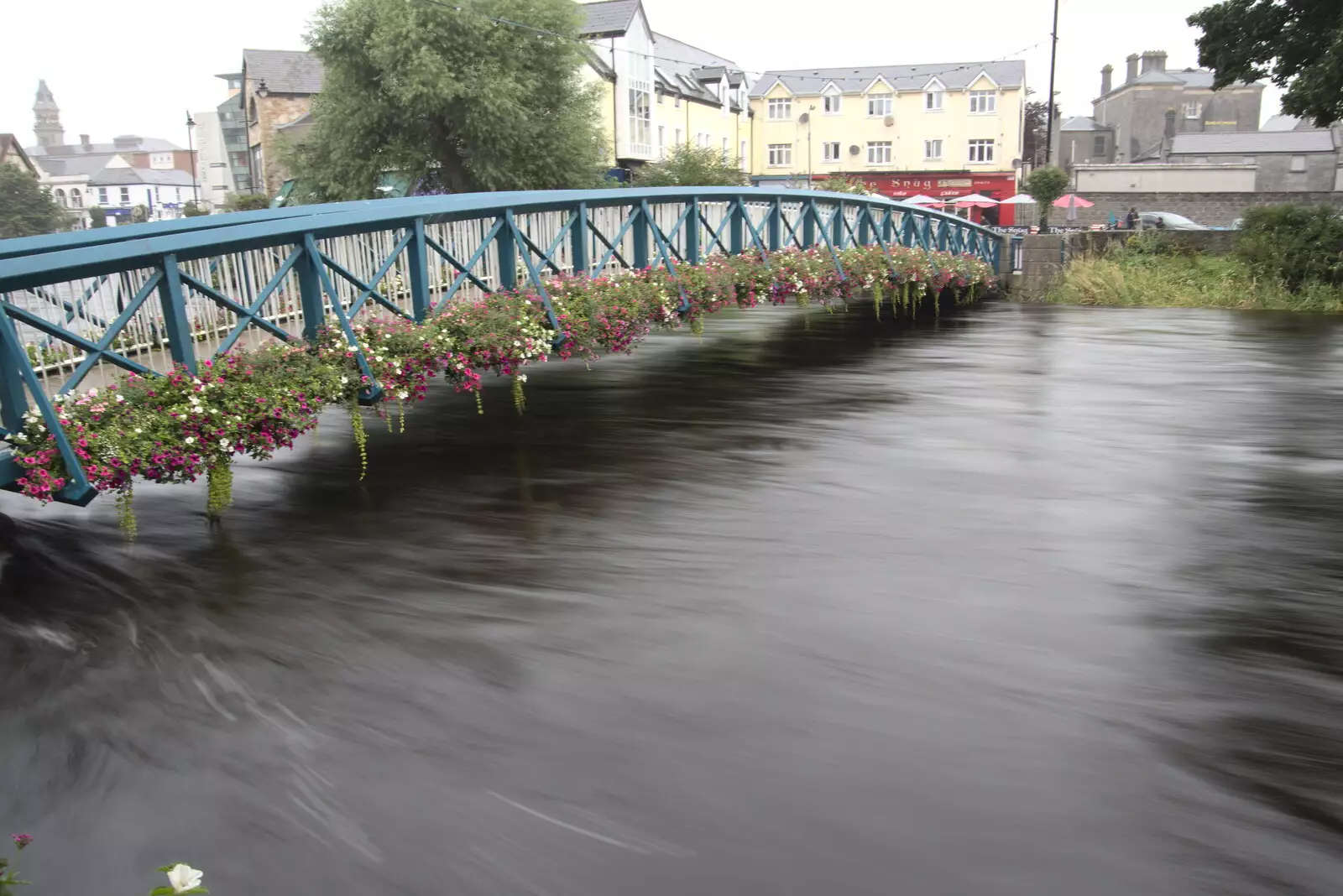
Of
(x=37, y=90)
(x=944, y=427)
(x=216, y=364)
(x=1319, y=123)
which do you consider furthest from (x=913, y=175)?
(x=37, y=90)

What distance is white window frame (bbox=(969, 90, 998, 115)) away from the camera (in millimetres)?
67625

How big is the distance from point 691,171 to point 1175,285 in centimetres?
2290

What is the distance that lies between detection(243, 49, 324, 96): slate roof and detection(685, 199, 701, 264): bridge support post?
53.2 m

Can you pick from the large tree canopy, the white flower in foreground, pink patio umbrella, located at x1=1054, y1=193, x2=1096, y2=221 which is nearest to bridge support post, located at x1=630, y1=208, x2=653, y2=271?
the white flower in foreground

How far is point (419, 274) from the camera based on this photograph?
1052 cm

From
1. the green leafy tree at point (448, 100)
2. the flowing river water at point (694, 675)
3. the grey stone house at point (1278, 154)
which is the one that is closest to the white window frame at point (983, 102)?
the grey stone house at point (1278, 154)

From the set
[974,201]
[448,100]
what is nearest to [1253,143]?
[974,201]

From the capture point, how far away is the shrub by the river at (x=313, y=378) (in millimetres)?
7219

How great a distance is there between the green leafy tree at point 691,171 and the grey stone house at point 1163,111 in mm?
A: 45594

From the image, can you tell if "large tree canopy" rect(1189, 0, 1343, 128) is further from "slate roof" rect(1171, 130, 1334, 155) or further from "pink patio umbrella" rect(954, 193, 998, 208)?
"slate roof" rect(1171, 130, 1334, 155)

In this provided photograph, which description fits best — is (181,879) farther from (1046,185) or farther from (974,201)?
(974,201)

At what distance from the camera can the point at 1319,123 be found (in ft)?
81.8

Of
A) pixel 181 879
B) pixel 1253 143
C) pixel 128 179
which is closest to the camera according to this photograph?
pixel 181 879

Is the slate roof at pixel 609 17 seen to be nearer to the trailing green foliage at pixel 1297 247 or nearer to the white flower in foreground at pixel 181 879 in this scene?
the trailing green foliage at pixel 1297 247
